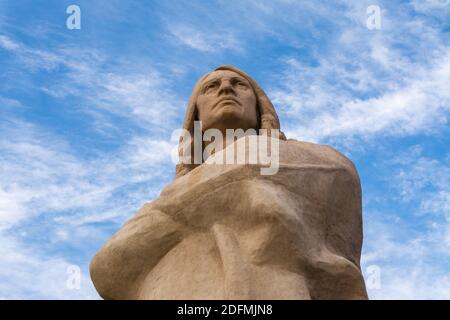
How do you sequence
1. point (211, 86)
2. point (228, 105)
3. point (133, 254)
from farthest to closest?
point (211, 86)
point (228, 105)
point (133, 254)

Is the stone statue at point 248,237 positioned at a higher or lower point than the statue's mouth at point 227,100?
lower

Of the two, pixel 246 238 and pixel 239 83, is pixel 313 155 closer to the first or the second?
pixel 246 238

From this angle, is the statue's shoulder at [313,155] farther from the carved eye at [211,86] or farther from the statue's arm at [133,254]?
the carved eye at [211,86]

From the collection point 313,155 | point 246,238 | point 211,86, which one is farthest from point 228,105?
point 246,238

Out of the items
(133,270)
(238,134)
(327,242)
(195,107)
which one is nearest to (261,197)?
(327,242)

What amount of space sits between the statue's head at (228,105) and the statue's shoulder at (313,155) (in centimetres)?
68

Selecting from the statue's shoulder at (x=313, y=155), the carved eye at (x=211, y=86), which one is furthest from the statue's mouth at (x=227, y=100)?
the statue's shoulder at (x=313, y=155)

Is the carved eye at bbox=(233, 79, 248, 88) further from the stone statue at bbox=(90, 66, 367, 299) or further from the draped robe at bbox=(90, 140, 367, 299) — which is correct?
the draped robe at bbox=(90, 140, 367, 299)

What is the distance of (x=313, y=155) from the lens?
23.6 feet

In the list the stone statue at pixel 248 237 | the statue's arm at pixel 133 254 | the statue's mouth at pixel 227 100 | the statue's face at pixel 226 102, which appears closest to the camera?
the stone statue at pixel 248 237

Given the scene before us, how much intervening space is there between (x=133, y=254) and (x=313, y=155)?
1.75m

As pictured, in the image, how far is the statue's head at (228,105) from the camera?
27.7 ft
